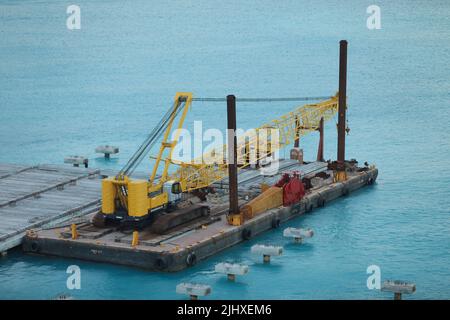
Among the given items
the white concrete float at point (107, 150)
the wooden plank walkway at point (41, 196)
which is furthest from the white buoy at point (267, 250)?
the white concrete float at point (107, 150)

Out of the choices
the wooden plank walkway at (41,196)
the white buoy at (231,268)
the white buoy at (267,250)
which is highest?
the wooden plank walkway at (41,196)

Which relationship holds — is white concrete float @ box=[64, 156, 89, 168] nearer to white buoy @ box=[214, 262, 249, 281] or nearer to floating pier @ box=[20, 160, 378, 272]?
floating pier @ box=[20, 160, 378, 272]

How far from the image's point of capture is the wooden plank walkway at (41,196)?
51031mm

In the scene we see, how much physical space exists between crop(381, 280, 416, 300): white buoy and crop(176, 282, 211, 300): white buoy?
7182mm

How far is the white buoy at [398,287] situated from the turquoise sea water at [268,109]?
1.00 metres

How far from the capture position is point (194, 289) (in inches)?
1661

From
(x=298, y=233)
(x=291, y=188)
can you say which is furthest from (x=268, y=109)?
(x=298, y=233)

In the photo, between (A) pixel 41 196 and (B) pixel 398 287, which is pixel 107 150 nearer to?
(A) pixel 41 196

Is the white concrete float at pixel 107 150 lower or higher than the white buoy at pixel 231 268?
higher

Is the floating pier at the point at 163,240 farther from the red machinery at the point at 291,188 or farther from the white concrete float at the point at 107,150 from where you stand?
the white concrete float at the point at 107,150

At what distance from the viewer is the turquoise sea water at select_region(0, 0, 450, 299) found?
154 ft

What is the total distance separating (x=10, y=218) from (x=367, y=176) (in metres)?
22.5

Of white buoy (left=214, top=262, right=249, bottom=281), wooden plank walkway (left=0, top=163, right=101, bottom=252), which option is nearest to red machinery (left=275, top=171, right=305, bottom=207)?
wooden plank walkway (left=0, top=163, right=101, bottom=252)
